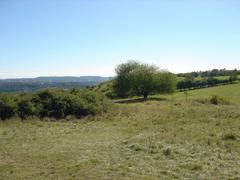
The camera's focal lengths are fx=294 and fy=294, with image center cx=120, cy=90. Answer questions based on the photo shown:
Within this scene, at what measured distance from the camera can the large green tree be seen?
50.2 meters

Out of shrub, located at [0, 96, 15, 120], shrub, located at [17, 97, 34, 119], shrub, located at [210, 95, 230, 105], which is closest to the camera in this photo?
shrub, located at [0, 96, 15, 120]

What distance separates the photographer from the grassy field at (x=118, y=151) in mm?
9672

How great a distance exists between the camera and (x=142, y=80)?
50.0m

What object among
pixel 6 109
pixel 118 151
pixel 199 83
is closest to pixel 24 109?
pixel 6 109

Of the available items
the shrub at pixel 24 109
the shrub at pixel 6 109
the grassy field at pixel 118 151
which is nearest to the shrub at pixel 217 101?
the grassy field at pixel 118 151

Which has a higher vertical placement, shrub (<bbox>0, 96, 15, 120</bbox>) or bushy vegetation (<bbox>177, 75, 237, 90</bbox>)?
bushy vegetation (<bbox>177, 75, 237, 90</bbox>)

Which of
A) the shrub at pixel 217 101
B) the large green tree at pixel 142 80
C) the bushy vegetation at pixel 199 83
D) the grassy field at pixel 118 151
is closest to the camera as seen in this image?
the grassy field at pixel 118 151

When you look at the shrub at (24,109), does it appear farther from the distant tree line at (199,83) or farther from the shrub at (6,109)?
the distant tree line at (199,83)

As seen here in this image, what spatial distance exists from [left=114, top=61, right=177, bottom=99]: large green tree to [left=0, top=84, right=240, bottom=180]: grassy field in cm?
2858

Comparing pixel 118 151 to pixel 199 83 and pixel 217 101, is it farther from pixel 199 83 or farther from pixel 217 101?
pixel 199 83

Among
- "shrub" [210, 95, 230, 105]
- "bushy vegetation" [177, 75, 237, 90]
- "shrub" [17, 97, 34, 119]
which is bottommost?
"shrub" [210, 95, 230, 105]

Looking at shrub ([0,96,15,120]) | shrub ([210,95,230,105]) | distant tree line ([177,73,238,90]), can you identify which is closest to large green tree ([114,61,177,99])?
shrub ([210,95,230,105])

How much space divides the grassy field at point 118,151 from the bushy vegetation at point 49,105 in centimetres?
205

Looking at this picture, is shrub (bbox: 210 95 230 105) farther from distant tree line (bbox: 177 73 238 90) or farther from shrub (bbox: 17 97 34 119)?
distant tree line (bbox: 177 73 238 90)
